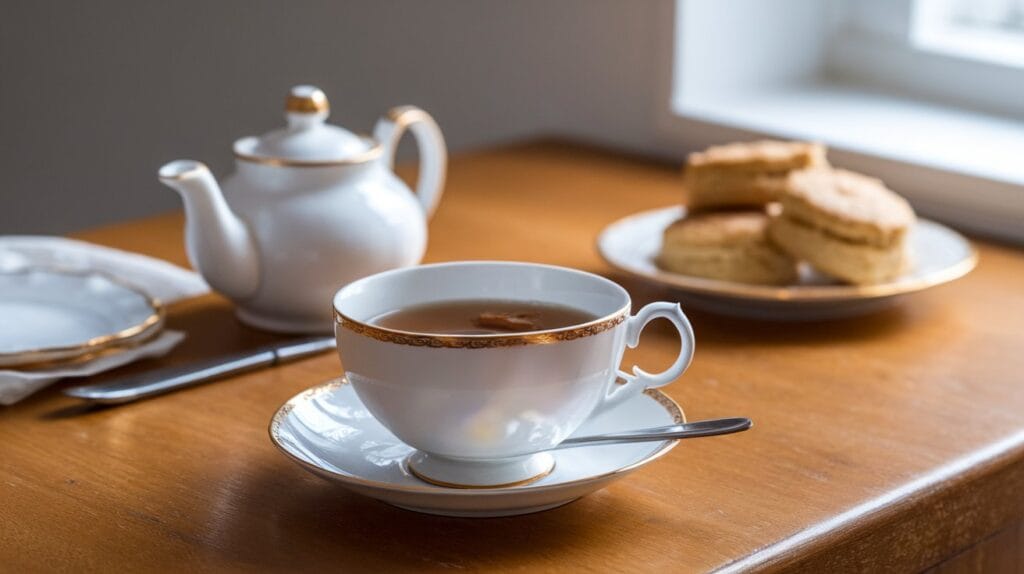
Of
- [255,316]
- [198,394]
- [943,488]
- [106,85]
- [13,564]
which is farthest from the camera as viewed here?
[106,85]

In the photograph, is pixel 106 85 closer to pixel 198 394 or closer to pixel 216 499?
pixel 198 394

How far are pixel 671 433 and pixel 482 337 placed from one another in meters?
0.12

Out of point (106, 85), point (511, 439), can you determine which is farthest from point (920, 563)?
point (106, 85)

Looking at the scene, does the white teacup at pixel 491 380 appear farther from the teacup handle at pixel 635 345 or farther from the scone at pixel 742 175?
the scone at pixel 742 175

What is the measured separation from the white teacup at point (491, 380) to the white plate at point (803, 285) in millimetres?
307

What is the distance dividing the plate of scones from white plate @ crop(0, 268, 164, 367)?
1.23 feet

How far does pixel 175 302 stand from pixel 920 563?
23.4 inches

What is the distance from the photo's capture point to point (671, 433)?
0.69 meters

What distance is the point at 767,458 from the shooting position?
77 cm

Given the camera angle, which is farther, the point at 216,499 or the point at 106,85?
the point at 106,85

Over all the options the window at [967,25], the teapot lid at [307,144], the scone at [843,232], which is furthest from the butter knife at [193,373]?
the window at [967,25]

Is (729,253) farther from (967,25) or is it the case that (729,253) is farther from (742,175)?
(967,25)

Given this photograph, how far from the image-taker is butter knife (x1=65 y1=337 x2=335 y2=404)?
845mm

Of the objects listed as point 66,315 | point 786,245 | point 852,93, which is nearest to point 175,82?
point 852,93
